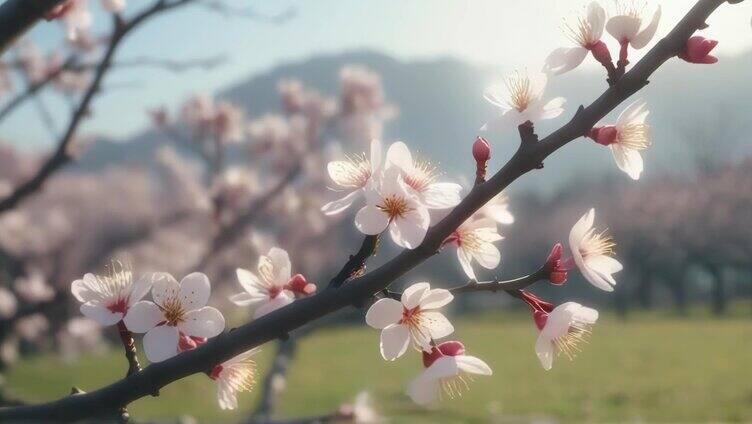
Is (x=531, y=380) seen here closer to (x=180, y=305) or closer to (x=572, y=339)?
(x=572, y=339)

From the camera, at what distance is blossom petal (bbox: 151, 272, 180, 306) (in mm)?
821

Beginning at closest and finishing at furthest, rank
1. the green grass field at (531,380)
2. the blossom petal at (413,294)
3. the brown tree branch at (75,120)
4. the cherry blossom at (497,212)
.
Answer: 1. the blossom petal at (413,294)
2. the cherry blossom at (497,212)
3. the brown tree branch at (75,120)
4. the green grass field at (531,380)

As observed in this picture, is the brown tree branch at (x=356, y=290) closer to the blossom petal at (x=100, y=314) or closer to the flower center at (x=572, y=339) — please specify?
the blossom petal at (x=100, y=314)

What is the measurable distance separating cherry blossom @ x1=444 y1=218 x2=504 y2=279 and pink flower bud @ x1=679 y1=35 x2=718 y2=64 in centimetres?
27

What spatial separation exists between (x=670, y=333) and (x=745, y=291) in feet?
18.8

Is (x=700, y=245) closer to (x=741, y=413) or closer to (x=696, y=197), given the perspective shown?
(x=696, y=197)

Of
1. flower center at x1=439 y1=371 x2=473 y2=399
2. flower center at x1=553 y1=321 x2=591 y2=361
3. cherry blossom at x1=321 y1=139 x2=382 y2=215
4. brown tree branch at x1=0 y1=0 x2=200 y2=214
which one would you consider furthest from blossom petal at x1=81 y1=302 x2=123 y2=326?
brown tree branch at x1=0 y1=0 x2=200 y2=214

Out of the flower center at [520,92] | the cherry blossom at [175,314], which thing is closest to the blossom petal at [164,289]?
the cherry blossom at [175,314]

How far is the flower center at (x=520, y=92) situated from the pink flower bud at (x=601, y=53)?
3.1 inches

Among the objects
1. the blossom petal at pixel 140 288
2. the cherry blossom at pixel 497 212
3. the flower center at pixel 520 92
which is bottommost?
the blossom petal at pixel 140 288

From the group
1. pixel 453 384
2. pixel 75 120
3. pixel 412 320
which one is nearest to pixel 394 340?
pixel 412 320

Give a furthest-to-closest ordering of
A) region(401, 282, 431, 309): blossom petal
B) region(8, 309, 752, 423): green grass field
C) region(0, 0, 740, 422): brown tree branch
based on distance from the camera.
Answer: region(8, 309, 752, 423): green grass field, region(401, 282, 431, 309): blossom petal, region(0, 0, 740, 422): brown tree branch

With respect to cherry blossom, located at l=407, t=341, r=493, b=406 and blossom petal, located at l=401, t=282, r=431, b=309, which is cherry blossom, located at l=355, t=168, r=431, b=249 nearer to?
blossom petal, located at l=401, t=282, r=431, b=309

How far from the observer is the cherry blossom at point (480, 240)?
85 cm
